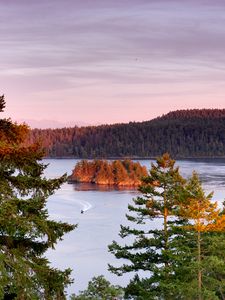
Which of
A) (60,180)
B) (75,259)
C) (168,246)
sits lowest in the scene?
(75,259)

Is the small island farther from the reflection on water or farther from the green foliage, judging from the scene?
the green foliage

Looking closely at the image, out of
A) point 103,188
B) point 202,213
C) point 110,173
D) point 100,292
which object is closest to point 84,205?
point 103,188

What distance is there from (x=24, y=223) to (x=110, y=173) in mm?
157974

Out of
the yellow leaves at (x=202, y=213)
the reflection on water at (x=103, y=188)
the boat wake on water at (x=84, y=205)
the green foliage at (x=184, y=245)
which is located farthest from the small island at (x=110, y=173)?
the yellow leaves at (x=202, y=213)

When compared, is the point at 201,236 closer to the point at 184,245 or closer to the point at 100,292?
the point at 184,245

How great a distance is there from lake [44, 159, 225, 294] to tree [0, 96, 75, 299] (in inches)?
272

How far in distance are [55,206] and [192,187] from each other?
83.7 metres

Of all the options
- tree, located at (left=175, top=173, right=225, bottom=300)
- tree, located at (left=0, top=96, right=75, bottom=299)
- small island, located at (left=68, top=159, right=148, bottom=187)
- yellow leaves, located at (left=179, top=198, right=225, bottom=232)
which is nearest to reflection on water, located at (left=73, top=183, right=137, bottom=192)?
small island, located at (left=68, top=159, right=148, bottom=187)

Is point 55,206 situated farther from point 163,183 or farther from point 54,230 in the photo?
point 54,230

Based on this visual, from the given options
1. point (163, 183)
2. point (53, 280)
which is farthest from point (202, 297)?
point (53, 280)

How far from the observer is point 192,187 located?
67.2ft

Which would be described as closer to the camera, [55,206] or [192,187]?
[192,187]

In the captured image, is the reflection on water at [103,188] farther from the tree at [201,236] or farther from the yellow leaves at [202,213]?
the yellow leaves at [202,213]

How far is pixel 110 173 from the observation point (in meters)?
167
